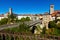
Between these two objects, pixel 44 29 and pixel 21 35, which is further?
pixel 44 29

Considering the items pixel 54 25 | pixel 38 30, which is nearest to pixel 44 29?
pixel 38 30

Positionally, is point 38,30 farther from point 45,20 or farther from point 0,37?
point 0,37

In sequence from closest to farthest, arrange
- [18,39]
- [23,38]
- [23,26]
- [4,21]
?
[23,38] < [18,39] < [23,26] < [4,21]

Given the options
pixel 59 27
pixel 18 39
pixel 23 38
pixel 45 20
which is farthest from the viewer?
pixel 59 27

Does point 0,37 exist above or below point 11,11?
below

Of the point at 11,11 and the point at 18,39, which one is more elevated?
the point at 11,11

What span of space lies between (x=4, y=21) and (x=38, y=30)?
14123 mm

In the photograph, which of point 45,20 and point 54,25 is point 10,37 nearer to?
point 45,20

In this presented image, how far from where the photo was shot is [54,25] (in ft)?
89.2

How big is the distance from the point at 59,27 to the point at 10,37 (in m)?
11.5

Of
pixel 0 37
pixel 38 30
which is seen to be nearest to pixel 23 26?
pixel 38 30

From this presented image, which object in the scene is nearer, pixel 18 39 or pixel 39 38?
pixel 39 38

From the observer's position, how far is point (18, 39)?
15.4 m

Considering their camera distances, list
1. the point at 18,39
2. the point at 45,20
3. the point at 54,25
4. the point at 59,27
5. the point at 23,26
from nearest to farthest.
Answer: the point at 18,39, the point at 45,20, the point at 23,26, the point at 59,27, the point at 54,25
